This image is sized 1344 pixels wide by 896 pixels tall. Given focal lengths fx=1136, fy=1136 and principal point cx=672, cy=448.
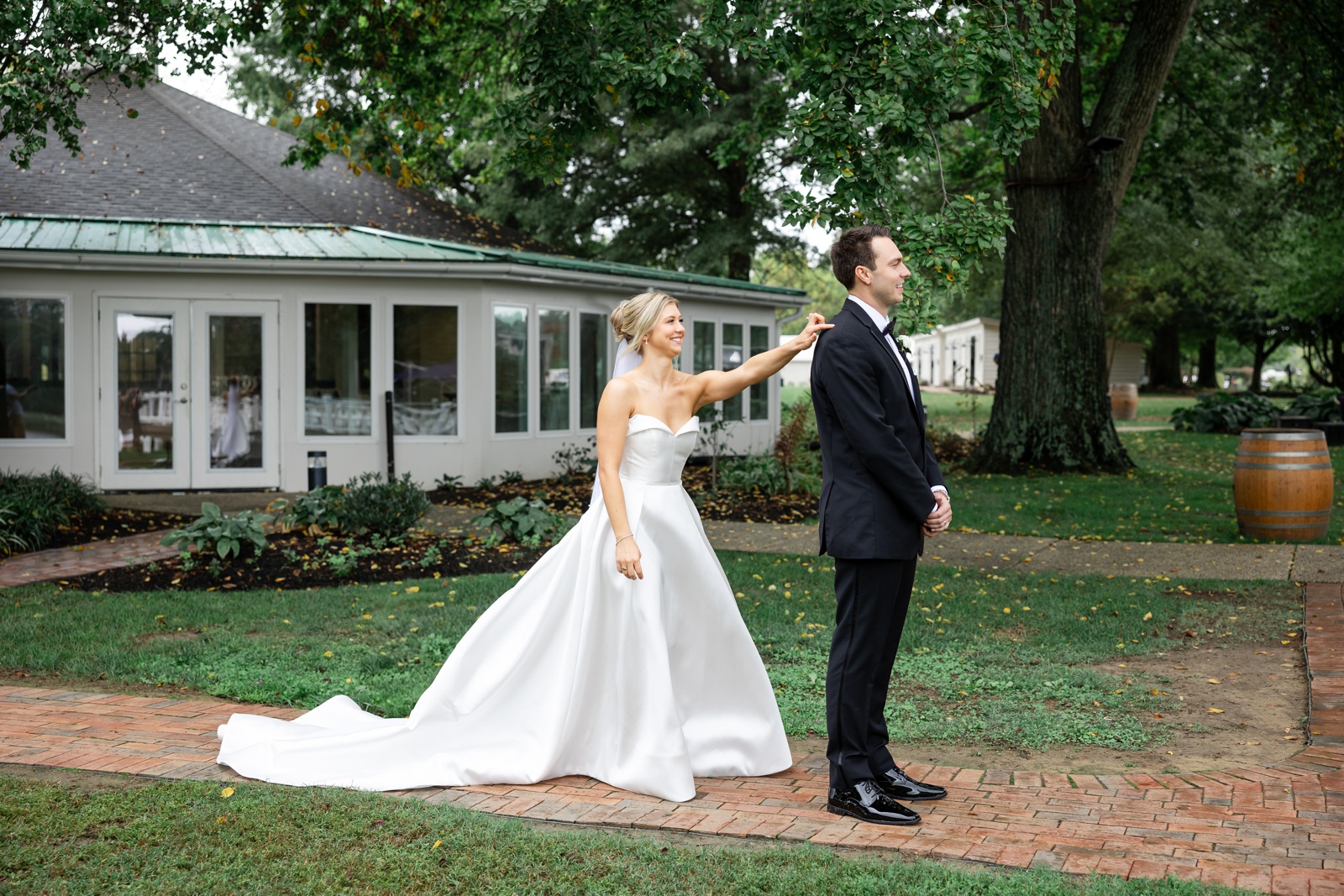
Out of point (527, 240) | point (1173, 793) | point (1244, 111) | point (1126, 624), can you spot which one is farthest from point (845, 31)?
point (1244, 111)

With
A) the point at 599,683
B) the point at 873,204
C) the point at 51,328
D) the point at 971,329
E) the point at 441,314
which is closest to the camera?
the point at 599,683

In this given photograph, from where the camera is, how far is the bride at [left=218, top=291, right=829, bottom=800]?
175 inches

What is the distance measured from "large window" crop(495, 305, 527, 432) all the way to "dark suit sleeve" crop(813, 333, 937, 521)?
477 inches

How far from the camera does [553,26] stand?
10672mm

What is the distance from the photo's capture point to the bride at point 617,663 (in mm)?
4438

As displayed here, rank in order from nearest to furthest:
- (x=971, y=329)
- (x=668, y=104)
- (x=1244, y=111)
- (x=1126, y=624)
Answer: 1. (x=1126, y=624)
2. (x=668, y=104)
3. (x=1244, y=111)
4. (x=971, y=329)

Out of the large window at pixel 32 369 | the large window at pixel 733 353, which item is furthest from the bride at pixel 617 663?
the large window at pixel 733 353

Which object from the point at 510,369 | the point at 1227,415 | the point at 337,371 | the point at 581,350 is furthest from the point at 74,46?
the point at 1227,415

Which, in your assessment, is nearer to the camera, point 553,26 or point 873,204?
point 873,204

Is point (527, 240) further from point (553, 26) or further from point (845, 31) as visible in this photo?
point (845, 31)

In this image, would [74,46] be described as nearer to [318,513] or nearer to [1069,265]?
[318,513]

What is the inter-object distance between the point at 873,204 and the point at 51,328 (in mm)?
11019

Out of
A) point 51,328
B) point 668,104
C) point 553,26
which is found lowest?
point 51,328

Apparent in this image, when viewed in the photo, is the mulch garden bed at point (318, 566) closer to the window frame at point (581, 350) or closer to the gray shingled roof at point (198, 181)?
the window frame at point (581, 350)
